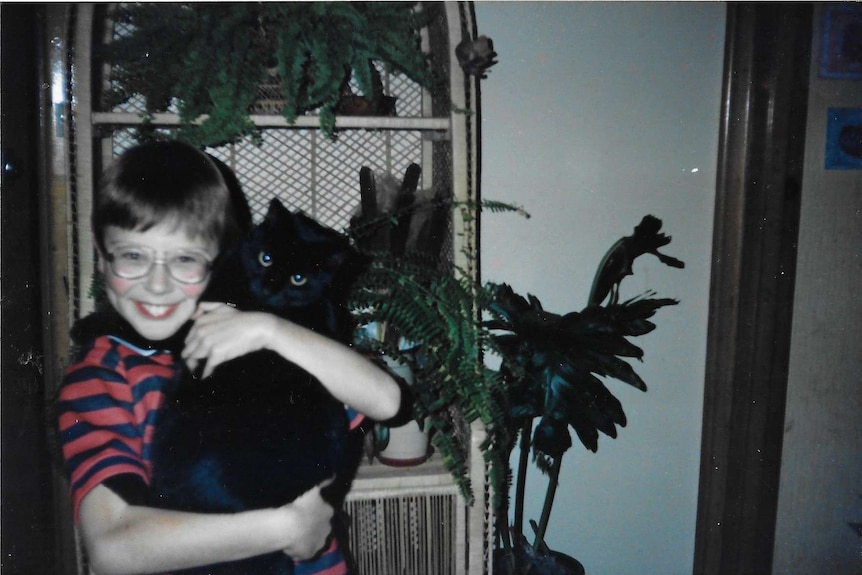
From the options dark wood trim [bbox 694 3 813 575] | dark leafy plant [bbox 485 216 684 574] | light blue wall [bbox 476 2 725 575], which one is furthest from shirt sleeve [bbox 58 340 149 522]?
dark wood trim [bbox 694 3 813 575]

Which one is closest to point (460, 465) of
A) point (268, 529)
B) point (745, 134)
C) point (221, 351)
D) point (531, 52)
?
point (268, 529)

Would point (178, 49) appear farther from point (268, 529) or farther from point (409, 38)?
point (268, 529)

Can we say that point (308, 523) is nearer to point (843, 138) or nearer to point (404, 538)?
point (404, 538)

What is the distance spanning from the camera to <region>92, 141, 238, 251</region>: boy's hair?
33.4 inches

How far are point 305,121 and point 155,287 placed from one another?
0.40m

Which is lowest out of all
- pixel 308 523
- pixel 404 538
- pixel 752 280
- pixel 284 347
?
pixel 404 538

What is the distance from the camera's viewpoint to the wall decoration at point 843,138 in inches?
55.8

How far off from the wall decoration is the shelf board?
114 centimetres

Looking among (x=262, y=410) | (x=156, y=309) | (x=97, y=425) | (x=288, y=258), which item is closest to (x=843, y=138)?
(x=288, y=258)

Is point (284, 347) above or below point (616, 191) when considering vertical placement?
below

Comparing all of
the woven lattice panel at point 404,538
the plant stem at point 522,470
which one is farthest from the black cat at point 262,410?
the plant stem at point 522,470

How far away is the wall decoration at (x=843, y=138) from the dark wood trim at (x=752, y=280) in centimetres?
11

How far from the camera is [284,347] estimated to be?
827mm

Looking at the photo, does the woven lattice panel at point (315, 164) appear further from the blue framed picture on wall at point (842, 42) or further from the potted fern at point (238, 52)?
the blue framed picture on wall at point (842, 42)
